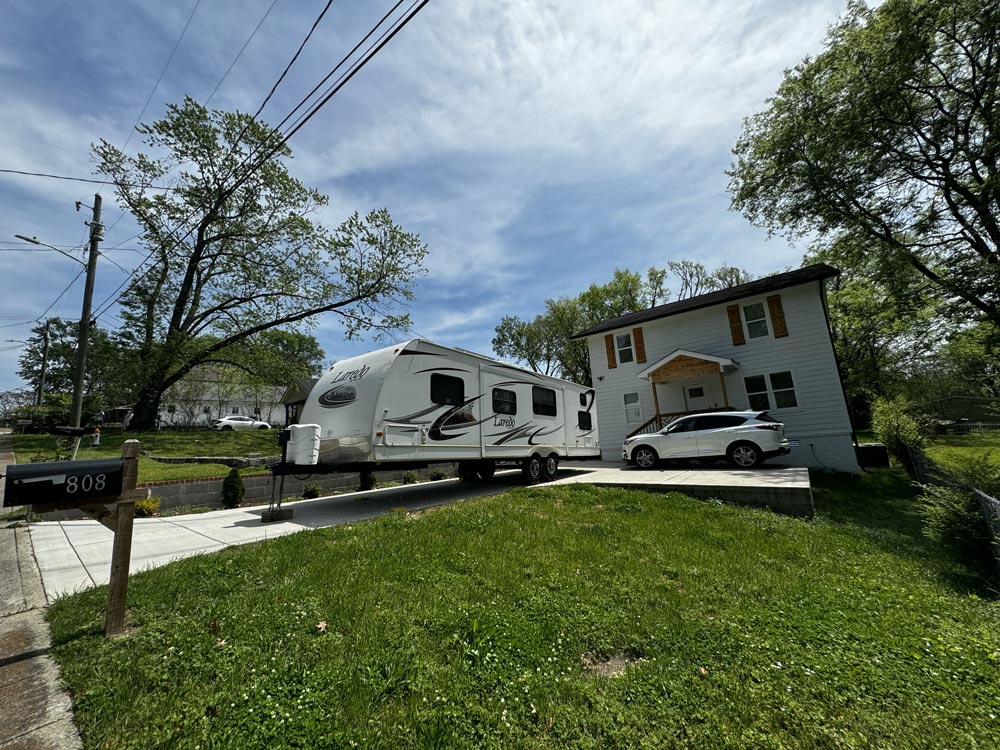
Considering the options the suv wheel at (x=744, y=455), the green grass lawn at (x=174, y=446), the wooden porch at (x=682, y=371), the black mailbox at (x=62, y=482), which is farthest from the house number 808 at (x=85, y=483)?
the wooden porch at (x=682, y=371)

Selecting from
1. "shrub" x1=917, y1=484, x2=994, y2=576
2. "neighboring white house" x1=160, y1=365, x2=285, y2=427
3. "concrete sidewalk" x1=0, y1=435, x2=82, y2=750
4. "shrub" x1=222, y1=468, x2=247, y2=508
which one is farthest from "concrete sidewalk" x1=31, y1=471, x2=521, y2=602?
"neighboring white house" x1=160, y1=365, x2=285, y2=427

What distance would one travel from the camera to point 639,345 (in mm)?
17297

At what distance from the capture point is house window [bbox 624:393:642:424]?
1669 cm

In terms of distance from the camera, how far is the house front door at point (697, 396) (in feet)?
52.1

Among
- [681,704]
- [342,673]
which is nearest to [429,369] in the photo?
[342,673]

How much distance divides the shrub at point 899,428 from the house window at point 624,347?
8820mm

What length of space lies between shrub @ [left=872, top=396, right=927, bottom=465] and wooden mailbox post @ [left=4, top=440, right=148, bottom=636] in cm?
1772

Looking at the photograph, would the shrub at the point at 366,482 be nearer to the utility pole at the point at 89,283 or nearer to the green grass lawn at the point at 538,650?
the green grass lawn at the point at 538,650

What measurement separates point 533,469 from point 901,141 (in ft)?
47.6

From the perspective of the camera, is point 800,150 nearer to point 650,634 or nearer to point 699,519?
point 699,519

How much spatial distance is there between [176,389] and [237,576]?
123 ft

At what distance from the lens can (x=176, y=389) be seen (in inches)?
1275

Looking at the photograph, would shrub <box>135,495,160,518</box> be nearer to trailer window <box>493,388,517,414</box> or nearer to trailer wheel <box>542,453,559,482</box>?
trailer window <box>493,388,517,414</box>

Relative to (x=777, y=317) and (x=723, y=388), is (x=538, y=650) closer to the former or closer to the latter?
(x=723, y=388)
